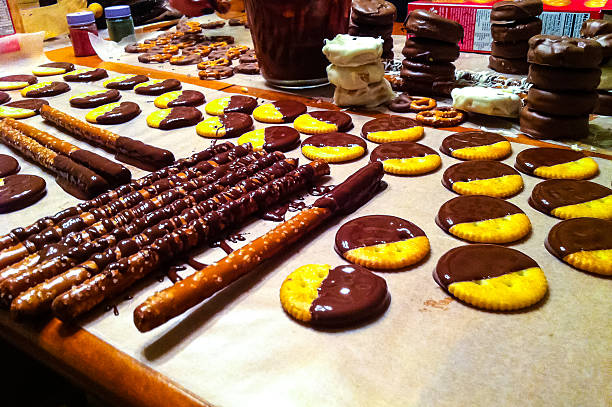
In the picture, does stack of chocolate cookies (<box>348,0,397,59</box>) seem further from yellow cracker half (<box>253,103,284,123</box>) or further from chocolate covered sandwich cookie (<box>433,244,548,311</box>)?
chocolate covered sandwich cookie (<box>433,244,548,311</box>)

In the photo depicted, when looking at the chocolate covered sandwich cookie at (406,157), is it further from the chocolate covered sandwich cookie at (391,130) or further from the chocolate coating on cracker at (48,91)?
the chocolate coating on cracker at (48,91)

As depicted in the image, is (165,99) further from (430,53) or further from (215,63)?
(430,53)

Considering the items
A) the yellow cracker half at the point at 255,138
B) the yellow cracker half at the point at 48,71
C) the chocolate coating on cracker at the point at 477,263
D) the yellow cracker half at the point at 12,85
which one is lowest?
the chocolate coating on cracker at the point at 477,263

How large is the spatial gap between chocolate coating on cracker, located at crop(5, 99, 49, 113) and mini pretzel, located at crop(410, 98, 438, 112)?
4.35 feet

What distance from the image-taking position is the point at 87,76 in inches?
84.3

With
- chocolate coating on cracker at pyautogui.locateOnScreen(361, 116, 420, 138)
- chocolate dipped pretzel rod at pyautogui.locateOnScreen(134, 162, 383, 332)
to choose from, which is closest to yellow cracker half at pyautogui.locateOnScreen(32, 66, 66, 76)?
chocolate coating on cracker at pyautogui.locateOnScreen(361, 116, 420, 138)

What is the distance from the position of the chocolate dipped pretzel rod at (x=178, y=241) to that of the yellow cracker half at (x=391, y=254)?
25 cm

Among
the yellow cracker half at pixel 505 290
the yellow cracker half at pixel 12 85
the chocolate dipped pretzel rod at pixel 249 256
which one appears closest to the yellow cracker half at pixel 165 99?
the yellow cracker half at pixel 12 85

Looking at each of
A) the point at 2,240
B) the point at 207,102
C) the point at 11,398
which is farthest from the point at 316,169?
the point at 11,398

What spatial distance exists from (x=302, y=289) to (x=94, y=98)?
1370mm

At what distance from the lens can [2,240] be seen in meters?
0.96

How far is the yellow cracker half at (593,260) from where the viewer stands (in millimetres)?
834

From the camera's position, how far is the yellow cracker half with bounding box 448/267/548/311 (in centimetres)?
78

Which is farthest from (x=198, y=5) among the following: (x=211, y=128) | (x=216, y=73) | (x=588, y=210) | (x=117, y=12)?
(x=588, y=210)
